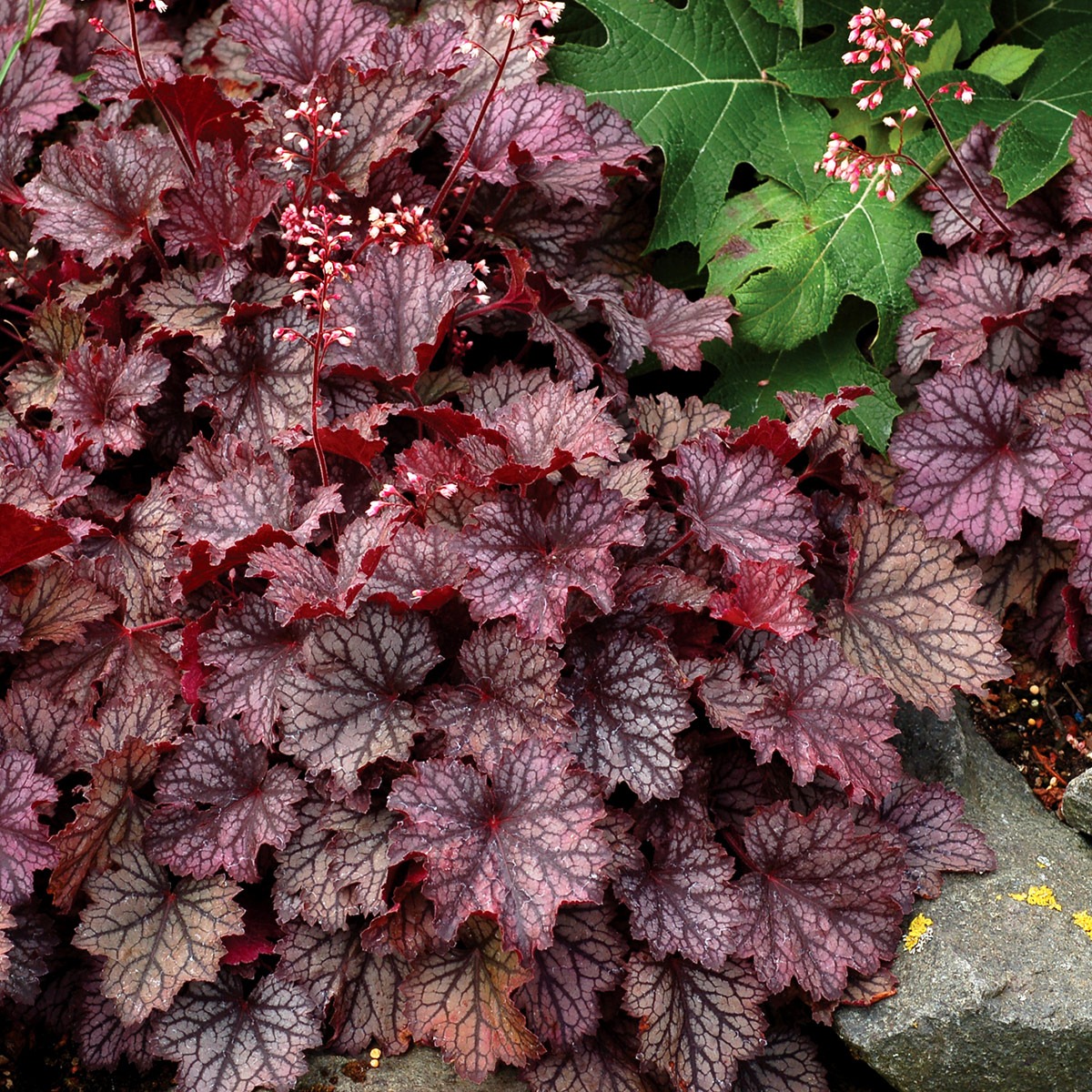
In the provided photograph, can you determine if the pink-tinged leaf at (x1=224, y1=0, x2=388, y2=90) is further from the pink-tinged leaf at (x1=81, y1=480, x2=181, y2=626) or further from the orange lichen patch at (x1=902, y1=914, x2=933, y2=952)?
the orange lichen patch at (x1=902, y1=914, x2=933, y2=952)

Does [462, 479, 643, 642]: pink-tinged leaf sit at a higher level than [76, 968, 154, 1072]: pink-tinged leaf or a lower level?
higher

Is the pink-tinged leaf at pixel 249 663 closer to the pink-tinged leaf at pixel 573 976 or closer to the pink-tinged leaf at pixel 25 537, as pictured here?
the pink-tinged leaf at pixel 25 537

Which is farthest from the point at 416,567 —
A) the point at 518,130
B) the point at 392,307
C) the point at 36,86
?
the point at 36,86

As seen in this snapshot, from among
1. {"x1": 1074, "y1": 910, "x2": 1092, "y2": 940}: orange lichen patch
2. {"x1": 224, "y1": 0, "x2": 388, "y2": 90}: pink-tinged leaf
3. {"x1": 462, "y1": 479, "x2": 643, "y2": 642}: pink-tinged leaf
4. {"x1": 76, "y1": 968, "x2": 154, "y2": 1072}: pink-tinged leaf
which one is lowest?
{"x1": 76, "y1": 968, "x2": 154, "y2": 1072}: pink-tinged leaf

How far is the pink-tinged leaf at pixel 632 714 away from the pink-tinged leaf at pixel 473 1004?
13.6 inches

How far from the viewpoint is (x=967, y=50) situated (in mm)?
2775

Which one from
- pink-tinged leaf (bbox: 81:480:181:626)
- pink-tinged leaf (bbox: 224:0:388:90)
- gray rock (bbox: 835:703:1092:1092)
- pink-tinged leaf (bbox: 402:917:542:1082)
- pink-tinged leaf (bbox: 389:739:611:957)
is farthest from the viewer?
pink-tinged leaf (bbox: 224:0:388:90)

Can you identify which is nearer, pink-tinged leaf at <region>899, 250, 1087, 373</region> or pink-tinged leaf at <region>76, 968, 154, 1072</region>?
pink-tinged leaf at <region>76, 968, 154, 1072</region>

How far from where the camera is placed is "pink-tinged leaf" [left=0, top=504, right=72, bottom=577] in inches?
70.7

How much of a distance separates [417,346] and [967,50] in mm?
1798

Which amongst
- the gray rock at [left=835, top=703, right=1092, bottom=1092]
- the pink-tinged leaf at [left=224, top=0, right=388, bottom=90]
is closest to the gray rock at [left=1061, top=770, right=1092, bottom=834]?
the gray rock at [left=835, top=703, right=1092, bottom=1092]

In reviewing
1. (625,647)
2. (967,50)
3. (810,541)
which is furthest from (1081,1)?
(625,647)

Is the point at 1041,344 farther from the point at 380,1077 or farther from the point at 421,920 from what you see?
the point at 380,1077

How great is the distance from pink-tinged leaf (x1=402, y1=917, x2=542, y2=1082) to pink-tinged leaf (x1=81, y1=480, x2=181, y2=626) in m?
0.86
